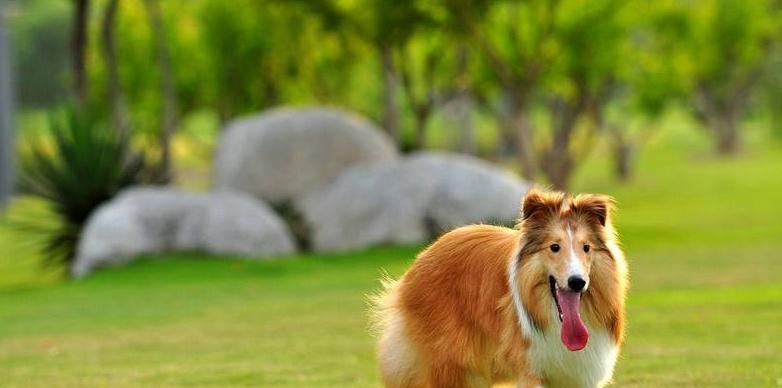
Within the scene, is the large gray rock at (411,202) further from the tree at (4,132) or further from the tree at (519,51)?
the tree at (4,132)

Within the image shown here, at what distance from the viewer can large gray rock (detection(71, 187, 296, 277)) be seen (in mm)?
28359

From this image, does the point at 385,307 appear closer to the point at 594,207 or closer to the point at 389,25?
the point at 594,207

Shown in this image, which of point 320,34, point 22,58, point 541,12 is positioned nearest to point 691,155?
point 320,34

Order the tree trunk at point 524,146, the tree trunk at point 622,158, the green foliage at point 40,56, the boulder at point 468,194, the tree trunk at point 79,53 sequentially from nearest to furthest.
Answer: the boulder at point 468,194 → the tree trunk at point 79,53 → the tree trunk at point 524,146 → the tree trunk at point 622,158 → the green foliage at point 40,56

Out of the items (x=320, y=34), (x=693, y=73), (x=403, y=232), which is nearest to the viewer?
(x=403, y=232)

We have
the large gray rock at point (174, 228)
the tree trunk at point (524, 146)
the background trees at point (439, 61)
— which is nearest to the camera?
the large gray rock at point (174, 228)

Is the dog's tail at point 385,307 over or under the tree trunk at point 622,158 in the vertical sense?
over

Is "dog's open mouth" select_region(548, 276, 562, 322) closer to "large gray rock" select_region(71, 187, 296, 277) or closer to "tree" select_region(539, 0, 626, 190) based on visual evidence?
"large gray rock" select_region(71, 187, 296, 277)

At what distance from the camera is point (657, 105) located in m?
57.8

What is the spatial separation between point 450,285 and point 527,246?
3.44 feet

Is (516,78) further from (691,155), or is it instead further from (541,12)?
(691,155)

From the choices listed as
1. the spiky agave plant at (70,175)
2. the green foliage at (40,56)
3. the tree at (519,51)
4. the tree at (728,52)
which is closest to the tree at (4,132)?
the tree at (519,51)

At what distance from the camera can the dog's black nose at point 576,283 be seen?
25.8 ft

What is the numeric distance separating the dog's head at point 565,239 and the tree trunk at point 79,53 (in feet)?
89.2
